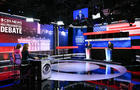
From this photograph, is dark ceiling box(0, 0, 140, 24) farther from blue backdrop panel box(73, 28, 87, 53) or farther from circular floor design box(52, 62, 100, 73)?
blue backdrop panel box(73, 28, 87, 53)

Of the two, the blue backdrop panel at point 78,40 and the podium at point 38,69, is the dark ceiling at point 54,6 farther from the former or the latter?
the blue backdrop panel at point 78,40

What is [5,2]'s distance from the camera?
5.98 meters

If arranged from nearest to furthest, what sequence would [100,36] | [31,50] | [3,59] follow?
[3,59] → [31,50] → [100,36]

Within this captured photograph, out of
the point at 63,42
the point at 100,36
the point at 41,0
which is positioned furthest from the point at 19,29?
the point at 100,36

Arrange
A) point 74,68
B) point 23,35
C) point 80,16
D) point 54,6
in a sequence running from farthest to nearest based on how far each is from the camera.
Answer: point 23,35 < point 80,16 < point 54,6 < point 74,68

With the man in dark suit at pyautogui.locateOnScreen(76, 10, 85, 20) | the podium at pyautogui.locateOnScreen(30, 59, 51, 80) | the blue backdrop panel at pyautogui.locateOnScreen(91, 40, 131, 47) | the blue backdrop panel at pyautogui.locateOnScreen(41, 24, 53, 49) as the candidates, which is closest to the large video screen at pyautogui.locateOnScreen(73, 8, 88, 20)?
the man in dark suit at pyautogui.locateOnScreen(76, 10, 85, 20)

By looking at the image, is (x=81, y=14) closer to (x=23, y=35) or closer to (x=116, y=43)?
(x=116, y=43)

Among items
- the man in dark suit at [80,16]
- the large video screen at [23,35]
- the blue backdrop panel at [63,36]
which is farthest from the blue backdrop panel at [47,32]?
the man in dark suit at [80,16]

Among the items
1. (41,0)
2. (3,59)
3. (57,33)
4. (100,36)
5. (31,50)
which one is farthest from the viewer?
(57,33)

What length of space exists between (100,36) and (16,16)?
22.3 feet

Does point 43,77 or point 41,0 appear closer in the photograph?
point 43,77

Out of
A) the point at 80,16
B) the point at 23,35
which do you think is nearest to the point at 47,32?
the point at 23,35

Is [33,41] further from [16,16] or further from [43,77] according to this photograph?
[43,77]

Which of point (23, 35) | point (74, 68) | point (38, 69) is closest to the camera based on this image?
point (38, 69)
